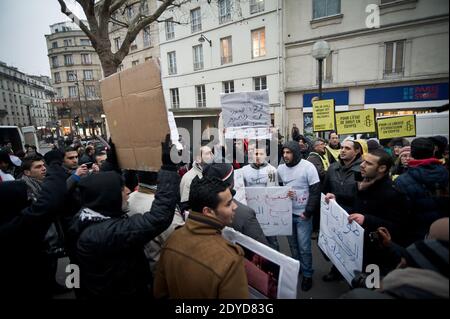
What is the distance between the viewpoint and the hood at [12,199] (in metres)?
1.94

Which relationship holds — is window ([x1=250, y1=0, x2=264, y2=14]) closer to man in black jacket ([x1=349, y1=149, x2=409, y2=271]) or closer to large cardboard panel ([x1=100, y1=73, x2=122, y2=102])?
man in black jacket ([x1=349, y1=149, x2=409, y2=271])

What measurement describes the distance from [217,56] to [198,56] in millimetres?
2040

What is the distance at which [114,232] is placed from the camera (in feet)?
5.18

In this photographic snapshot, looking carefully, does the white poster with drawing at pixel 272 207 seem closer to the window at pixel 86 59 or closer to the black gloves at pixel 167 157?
the black gloves at pixel 167 157

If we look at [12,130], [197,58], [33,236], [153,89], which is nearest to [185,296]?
[153,89]

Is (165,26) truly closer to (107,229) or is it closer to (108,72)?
(108,72)

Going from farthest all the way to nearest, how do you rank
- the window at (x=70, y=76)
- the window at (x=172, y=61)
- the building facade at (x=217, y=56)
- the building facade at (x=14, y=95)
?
the window at (x=70, y=76) < the building facade at (x=14, y=95) < the window at (x=172, y=61) < the building facade at (x=217, y=56)

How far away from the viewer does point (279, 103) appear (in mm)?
17141

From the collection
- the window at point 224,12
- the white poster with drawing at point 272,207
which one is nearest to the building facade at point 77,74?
the window at point 224,12

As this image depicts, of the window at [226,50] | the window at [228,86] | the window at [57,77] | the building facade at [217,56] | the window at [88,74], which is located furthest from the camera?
the window at [57,77]

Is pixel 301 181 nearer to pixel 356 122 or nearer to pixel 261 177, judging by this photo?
pixel 261 177

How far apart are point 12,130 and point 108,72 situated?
11415 mm

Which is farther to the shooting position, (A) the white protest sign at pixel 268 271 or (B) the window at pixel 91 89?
(B) the window at pixel 91 89

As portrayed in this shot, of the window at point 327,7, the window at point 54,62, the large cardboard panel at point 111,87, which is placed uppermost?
the window at point 54,62
